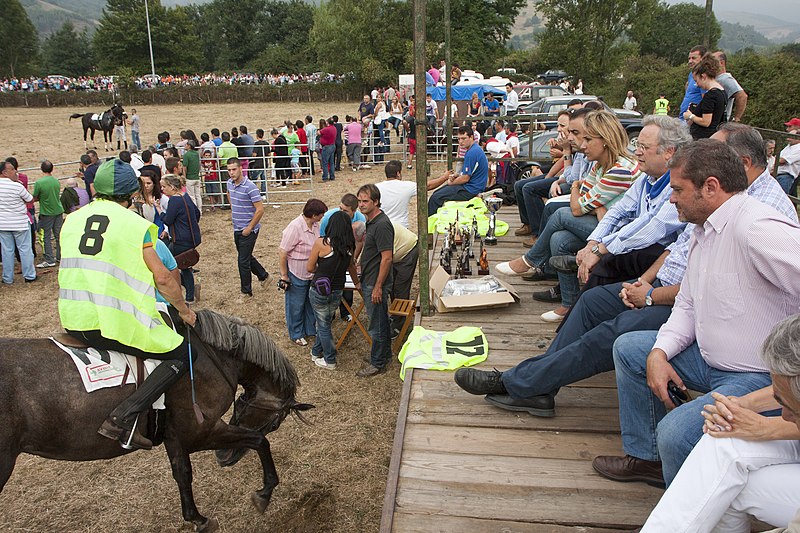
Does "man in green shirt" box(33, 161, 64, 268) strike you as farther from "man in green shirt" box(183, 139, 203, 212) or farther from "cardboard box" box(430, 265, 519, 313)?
"cardboard box" box(430, 265, 519, 313)

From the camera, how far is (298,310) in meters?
7.06

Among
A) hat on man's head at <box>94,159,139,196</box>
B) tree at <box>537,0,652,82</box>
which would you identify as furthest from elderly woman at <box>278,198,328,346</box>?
tree at <box>537,0,652,82</box>

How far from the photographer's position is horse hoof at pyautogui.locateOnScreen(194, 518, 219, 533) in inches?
160

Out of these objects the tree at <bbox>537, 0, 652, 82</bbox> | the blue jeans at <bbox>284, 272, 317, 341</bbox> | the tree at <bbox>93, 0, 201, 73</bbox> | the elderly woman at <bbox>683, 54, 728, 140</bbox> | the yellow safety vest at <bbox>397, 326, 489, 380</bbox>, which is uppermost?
the tree at <bbox>93, 0, 201, 73</bbox>

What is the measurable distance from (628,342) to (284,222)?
1092cm

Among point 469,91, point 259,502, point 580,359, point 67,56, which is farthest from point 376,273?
point 67,56

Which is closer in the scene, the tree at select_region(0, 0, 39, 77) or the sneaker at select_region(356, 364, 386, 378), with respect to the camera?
the sneaker at select_region(356, 364, 386, 378)

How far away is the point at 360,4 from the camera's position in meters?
50.8

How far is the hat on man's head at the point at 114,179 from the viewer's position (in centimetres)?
Result: 338

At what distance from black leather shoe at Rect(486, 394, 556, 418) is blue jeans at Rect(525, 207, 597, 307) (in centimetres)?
153

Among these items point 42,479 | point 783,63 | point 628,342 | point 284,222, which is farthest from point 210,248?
point 783,63

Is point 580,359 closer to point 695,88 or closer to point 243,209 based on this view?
point 695,88

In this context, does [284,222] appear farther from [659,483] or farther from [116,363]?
[659,483]

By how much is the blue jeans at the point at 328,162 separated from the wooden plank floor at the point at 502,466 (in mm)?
13584
